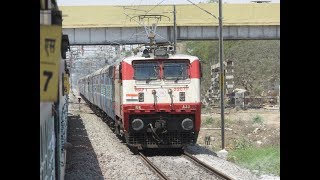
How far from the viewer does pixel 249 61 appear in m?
67.8

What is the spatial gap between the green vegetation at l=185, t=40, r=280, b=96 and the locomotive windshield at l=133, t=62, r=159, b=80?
45093mm

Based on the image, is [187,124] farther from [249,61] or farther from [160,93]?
[249,61]

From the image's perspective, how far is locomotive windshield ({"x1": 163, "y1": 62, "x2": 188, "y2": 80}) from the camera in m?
15.2

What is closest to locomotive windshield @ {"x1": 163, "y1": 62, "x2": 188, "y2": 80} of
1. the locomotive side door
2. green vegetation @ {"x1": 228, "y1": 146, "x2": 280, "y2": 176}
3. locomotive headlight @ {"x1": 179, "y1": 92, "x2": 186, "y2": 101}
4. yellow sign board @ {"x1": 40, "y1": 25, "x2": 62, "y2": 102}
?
locomotive headlight @ {"x1": 179, "y1": 92, "x2": 186, "y2": 101}

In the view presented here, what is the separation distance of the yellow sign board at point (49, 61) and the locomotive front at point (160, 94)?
11957 mm

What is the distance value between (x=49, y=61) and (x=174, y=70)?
12250 mm

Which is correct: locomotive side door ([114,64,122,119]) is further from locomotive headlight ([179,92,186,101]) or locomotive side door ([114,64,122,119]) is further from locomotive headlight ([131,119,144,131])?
locomotive headlight ([179,92,186,101])
